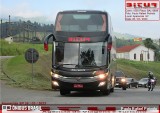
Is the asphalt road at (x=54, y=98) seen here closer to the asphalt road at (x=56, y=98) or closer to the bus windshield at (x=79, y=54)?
the asphalt road at (x=56, y=98)

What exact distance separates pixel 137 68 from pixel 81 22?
1301 mm

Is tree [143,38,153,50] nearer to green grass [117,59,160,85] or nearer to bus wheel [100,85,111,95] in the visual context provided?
green grass [117,59,160,85]

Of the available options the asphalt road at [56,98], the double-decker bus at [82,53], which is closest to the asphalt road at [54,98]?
the asphalt road at [56,98]

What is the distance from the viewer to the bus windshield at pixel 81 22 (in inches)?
473

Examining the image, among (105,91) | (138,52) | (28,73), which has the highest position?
(138,52)

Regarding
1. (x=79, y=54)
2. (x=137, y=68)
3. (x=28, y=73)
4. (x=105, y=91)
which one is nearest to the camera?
(x=137, y=68)

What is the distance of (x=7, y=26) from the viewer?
11.6 meters

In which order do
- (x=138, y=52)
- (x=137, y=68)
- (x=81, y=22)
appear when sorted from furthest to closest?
1. (x=81, y=22)
2. (x=137, y=68)
3. (x=138, y=52)

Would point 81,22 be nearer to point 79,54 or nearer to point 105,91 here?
point 79,54

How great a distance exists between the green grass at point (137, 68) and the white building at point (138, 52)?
0.09 metres

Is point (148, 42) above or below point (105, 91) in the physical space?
above

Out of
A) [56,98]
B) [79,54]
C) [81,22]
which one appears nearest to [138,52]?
[81,22]

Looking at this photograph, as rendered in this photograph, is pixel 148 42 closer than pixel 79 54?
Yes

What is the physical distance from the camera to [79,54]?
13547 millimetres
